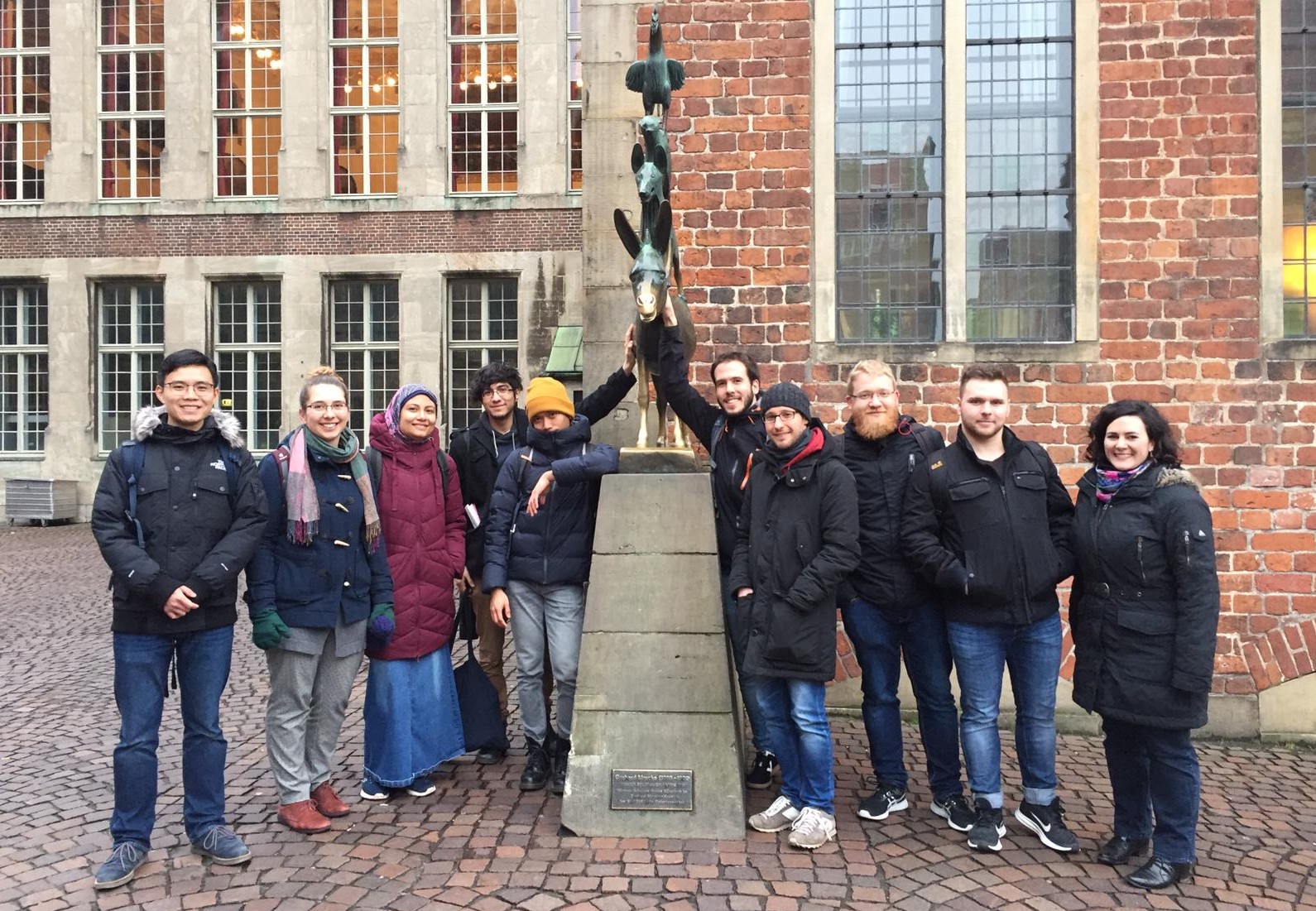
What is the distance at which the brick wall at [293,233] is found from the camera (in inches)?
764

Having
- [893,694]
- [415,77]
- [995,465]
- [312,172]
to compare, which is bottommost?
[893,694]

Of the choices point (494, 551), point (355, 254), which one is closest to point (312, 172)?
point (355, 254)

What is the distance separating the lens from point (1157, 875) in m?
3.71

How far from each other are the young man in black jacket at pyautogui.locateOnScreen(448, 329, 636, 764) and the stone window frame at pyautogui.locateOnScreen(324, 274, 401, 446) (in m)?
15.4

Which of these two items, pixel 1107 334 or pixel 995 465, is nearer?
pixel 995 465

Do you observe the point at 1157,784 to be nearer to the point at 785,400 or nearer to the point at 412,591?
the point at 785,400

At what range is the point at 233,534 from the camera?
12.3ft

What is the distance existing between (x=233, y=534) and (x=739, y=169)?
415 centimetres

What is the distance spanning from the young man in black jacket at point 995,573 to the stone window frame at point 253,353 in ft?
61.1

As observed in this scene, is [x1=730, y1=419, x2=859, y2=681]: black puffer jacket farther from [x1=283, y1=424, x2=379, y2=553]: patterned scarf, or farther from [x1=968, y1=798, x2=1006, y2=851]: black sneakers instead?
[x1=283, y1=424, x2=379, y2=553]: patterned scarf

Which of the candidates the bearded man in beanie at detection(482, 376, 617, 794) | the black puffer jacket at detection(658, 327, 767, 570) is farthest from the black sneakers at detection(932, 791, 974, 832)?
the bearded man in beanie at detection(482, 376, 617, 794)

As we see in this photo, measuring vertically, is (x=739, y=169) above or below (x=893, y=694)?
above

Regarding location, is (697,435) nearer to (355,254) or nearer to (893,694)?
(893,694)

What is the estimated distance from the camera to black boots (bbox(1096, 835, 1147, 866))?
3896 millimetres
